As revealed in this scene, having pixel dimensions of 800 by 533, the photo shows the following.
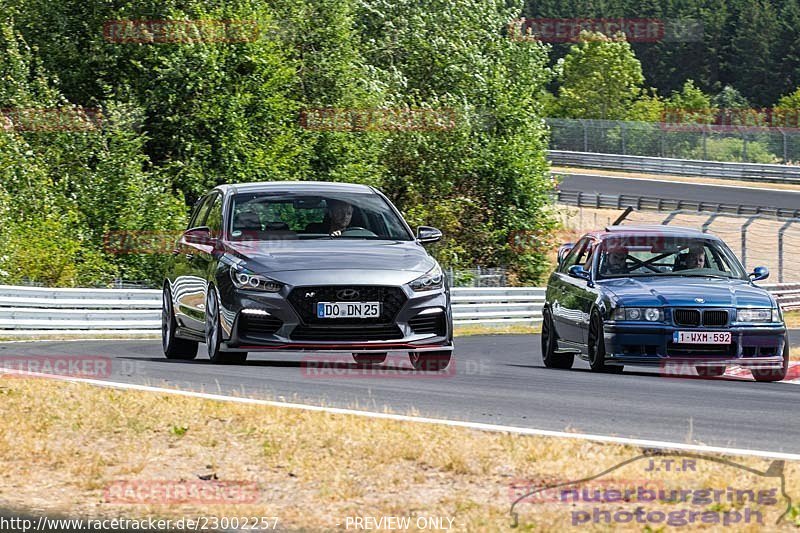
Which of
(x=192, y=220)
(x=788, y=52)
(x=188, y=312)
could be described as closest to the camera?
(x=188, y=312)

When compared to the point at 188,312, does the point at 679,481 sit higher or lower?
higher

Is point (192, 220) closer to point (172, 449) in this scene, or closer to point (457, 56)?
point (172, 449)

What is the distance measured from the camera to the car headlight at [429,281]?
12055 mm

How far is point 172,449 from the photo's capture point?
334 inches

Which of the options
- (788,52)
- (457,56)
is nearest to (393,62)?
(457,56)

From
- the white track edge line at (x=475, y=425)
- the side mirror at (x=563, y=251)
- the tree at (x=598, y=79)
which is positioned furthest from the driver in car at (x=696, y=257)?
the tree at (x=598, y=79)

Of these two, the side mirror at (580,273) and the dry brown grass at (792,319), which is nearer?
the side mirror at (580,273)

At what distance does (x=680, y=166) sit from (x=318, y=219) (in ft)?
176

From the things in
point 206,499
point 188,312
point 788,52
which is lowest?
point 788,52

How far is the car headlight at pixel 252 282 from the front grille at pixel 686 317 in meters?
4.03

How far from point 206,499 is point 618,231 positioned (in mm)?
8960

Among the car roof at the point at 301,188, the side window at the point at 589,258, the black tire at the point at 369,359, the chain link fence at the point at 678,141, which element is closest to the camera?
the car roof at the point at 301,188

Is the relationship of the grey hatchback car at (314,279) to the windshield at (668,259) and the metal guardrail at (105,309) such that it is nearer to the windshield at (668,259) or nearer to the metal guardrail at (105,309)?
the windshield at (668,259)

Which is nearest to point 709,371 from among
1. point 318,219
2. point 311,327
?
point 318,219
